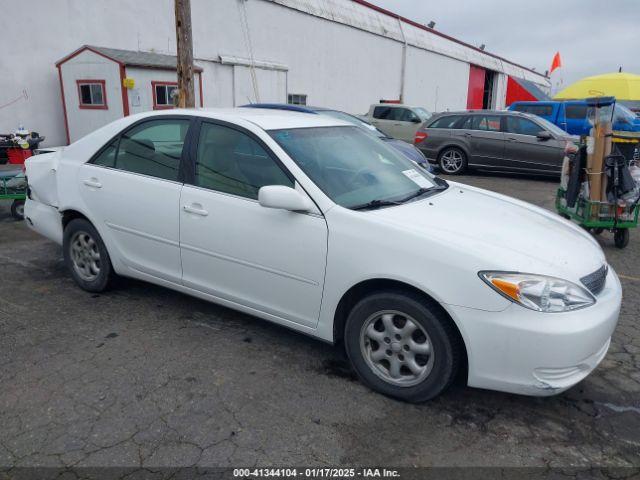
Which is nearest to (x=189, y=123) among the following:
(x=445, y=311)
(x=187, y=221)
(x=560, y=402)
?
(x=187, y=221)

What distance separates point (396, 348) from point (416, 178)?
4.66 ft

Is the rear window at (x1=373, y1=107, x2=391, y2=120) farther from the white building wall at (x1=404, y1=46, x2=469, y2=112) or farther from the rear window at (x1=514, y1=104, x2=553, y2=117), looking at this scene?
the white building wall at (x1=404, y1=46, x2=469, y2=112)

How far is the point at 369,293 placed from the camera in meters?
2.96

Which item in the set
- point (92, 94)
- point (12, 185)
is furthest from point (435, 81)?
point (12, 185)

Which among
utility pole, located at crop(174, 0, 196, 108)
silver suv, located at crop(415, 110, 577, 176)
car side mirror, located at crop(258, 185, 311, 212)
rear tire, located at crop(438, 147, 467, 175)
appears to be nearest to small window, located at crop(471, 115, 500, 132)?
silver suv, located at crop(415, 110, 577, 176)

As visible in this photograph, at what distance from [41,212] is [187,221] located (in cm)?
191

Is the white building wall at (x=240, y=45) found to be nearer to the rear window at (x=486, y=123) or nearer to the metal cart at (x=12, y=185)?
the metal cart at (x=12, y=185)

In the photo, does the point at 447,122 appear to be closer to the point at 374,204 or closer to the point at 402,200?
the point at 402,200

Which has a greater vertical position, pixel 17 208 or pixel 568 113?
pixel 568 113

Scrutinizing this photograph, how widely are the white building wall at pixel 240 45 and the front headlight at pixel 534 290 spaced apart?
40.7ft

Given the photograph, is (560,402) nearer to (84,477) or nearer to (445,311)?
(445,311)

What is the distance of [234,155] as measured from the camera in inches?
139

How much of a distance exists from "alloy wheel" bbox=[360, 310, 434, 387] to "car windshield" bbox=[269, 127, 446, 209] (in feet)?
2.31

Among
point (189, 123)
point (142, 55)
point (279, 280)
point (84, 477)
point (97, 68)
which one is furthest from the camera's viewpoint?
point (142, 55)
